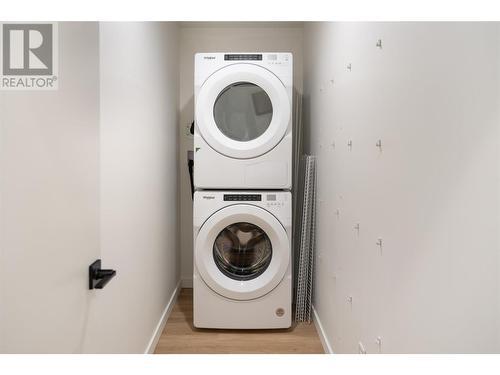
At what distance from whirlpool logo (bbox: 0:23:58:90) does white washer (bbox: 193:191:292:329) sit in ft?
4.56

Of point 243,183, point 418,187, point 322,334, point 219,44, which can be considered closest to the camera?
point 418,187

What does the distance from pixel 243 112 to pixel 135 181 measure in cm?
92

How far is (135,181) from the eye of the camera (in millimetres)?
1698

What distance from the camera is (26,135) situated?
0.80 metres

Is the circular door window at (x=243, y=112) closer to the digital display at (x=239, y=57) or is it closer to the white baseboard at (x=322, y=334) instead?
the digital display at (x=239, y=57)

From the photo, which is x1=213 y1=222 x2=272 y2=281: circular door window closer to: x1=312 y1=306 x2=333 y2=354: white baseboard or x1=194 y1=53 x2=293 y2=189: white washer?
x1=194 y1=53 x2=293 y2=189: white washer

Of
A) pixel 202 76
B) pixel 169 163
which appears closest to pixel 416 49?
pixel 202 76

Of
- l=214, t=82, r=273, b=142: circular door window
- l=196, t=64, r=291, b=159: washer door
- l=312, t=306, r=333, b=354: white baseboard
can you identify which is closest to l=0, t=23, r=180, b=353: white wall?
l=196, t=64, r=291, b=159: washer door

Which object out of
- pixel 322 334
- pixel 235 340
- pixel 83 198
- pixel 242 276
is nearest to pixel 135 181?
pixel 83 198

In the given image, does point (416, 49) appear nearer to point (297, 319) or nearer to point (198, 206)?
point (198, 206)

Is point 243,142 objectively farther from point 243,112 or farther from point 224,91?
point 224,91

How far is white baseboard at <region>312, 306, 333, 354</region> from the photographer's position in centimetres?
198

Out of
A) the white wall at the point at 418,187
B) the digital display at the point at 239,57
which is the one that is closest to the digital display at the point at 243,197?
the white wall at the point at 418,187

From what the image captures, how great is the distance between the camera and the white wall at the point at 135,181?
1.33 m
